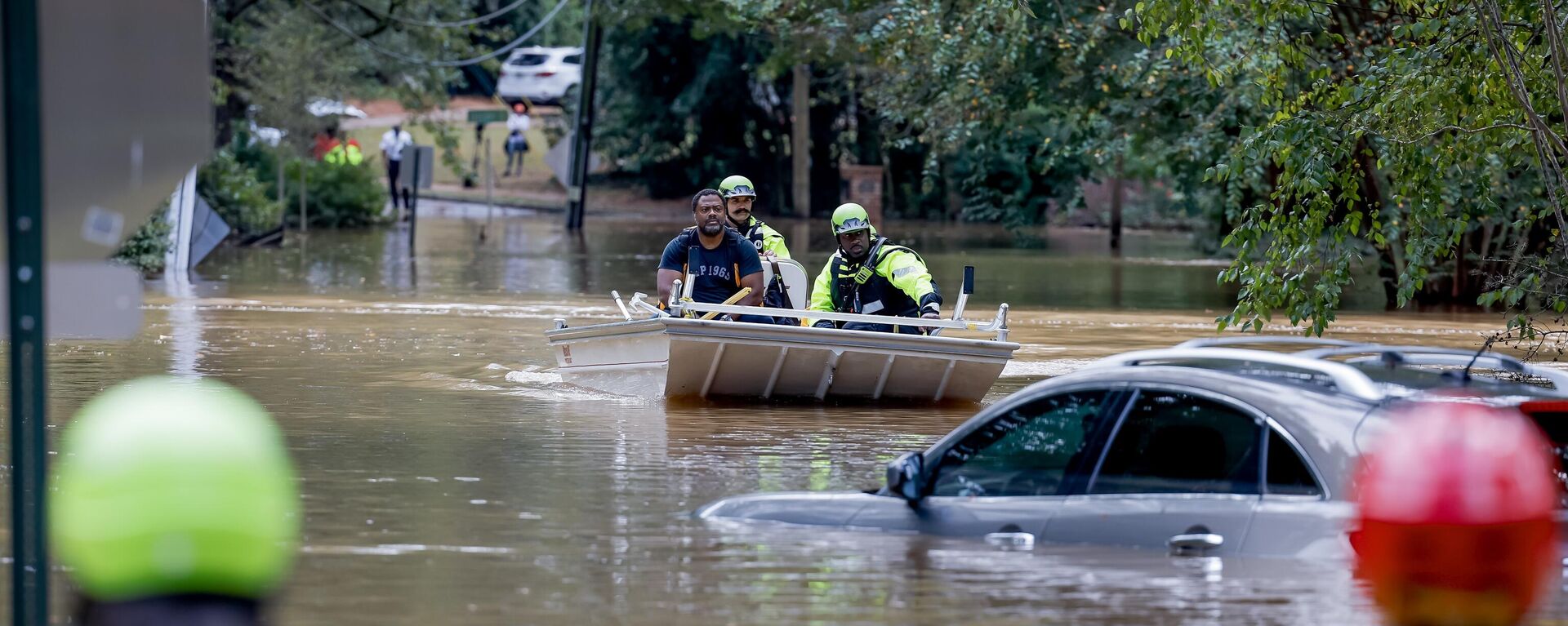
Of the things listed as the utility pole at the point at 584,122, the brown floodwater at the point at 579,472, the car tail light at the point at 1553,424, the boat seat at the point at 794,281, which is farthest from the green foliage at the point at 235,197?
the car tail light at the point at 1553,424

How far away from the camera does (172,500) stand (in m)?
2.72

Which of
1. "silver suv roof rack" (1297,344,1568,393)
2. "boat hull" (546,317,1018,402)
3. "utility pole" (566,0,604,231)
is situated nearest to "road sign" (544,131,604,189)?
"utility pole" (566,0,604,231)

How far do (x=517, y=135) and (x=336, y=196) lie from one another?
1373cm

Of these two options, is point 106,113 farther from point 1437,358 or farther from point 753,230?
point 753,230

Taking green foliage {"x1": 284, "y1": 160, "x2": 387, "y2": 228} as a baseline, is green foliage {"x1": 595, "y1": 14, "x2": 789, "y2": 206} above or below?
above

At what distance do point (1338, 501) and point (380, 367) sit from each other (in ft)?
36.2

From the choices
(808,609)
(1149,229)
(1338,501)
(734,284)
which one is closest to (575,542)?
(808,609)

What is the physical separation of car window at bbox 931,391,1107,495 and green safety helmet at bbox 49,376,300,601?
13.8 feet

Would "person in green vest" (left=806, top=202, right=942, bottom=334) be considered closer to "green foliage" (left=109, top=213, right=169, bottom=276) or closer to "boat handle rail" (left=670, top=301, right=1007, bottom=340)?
"boat handle rail" (left=670, top=301, right=1007, bottom=340)

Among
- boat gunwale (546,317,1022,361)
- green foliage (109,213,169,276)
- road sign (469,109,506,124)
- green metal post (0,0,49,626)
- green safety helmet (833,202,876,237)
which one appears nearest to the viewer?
green metal post (0,0,49,626)

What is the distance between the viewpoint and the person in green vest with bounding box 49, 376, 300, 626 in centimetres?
273

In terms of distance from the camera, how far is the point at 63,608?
6539mm

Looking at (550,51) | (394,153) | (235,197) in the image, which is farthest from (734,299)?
(550,51)

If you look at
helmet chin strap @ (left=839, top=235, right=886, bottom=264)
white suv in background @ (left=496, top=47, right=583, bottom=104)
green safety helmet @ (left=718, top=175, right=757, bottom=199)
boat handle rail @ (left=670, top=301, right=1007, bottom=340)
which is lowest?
boat handle rail @ (left=670, top=301, right=1007, bottom=340)
